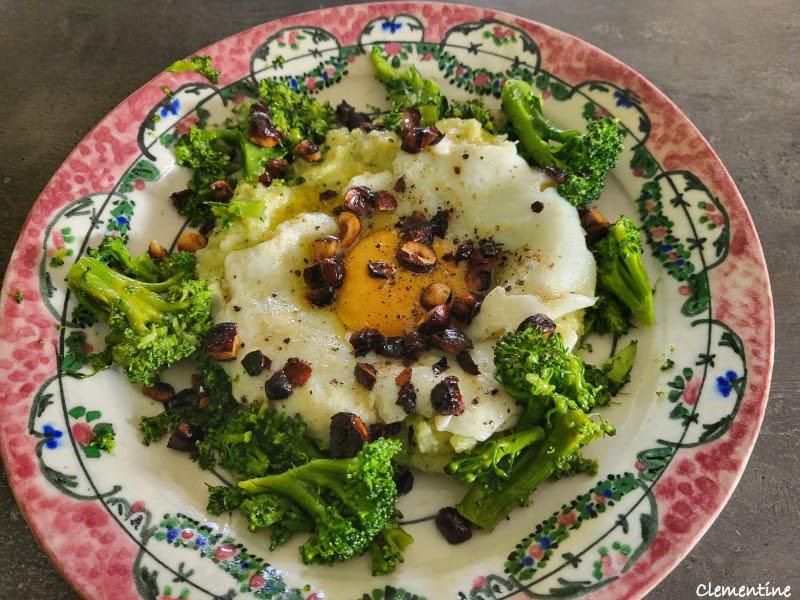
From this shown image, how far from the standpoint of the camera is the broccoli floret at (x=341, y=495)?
12.9 feet

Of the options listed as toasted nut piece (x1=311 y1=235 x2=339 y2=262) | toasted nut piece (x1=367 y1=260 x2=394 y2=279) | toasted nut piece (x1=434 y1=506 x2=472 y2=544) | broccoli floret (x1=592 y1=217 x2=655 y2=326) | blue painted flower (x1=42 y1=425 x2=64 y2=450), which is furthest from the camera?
toasted nut piece (x1=311 y1=235 x2=339 y2=262)

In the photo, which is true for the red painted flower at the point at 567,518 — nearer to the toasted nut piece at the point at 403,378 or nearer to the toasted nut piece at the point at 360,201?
the toasted nut piece at the point at 403,378

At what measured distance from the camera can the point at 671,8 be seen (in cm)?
725

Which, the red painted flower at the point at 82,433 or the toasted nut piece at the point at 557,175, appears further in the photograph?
the toasted nut piece at the point at 557,175

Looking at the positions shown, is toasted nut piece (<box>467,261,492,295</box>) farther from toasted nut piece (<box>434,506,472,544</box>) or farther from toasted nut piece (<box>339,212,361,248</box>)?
toasted nut piece (<box>434,506,472,544</box>)

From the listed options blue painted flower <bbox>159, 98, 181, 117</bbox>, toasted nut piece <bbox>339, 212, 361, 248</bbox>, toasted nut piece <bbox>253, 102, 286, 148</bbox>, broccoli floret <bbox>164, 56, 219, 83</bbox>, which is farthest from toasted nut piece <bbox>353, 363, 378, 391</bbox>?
broccoli floret <bbox>164, 56, 219, 83</bbox>

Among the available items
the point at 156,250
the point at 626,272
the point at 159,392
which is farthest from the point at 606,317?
the point at 156,250

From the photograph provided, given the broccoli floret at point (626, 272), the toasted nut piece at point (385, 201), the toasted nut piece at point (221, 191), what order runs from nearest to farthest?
the broccoli floret at point (626, 272) < the toasted nut piece at point (385, 201) < the toasted nut piece at point (221, 191)

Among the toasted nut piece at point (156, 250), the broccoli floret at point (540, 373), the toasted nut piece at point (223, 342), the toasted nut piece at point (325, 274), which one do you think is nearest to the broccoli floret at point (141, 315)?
the toasted nut piece at point (223, 342)

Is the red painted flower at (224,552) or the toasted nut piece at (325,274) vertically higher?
the toasted nut piece at (325,274)

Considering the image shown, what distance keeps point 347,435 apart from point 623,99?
375cm

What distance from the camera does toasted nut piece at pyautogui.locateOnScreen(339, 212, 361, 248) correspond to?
5.02 metres

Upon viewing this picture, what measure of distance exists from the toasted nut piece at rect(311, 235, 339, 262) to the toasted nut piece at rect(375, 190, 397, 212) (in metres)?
0.49

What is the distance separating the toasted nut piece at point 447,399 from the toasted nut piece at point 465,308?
0.64 meters
